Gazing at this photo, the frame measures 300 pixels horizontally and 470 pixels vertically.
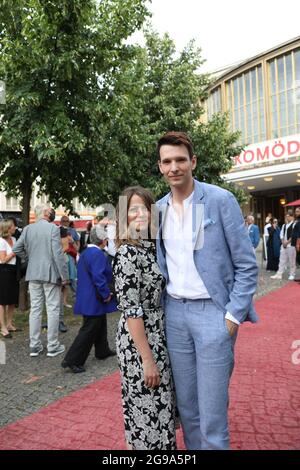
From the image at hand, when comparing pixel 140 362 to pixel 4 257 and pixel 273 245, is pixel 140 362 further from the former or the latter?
pixel 273 245

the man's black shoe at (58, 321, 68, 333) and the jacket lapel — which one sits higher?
the jacket lapel

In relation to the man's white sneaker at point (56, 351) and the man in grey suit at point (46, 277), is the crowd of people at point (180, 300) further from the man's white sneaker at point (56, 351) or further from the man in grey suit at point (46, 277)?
the man's white sneaker at point (56, 351)

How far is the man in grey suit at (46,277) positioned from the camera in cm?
531

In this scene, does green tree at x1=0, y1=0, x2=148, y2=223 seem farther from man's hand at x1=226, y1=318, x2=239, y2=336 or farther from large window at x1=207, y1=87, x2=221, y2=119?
large window at x1=207, y1=87, x2=221, y2=119

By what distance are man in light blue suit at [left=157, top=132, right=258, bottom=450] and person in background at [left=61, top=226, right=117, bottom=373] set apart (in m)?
2.72

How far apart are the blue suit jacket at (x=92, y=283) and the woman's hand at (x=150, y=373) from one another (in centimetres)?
278

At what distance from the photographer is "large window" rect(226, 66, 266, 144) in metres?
31.4

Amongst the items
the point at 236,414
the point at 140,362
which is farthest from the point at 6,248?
the point at 140,362

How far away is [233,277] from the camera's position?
211 centimetres

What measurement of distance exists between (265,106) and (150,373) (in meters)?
32.4

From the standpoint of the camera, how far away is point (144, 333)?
2104 millimetres

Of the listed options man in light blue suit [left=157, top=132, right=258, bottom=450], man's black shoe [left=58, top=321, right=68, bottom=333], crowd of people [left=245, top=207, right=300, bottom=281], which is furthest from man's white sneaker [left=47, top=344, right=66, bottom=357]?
crowd of people [left=245, top=207, right=300, bottom=281]

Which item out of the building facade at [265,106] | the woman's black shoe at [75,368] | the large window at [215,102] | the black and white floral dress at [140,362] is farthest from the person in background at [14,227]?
the large window at [215,102]
